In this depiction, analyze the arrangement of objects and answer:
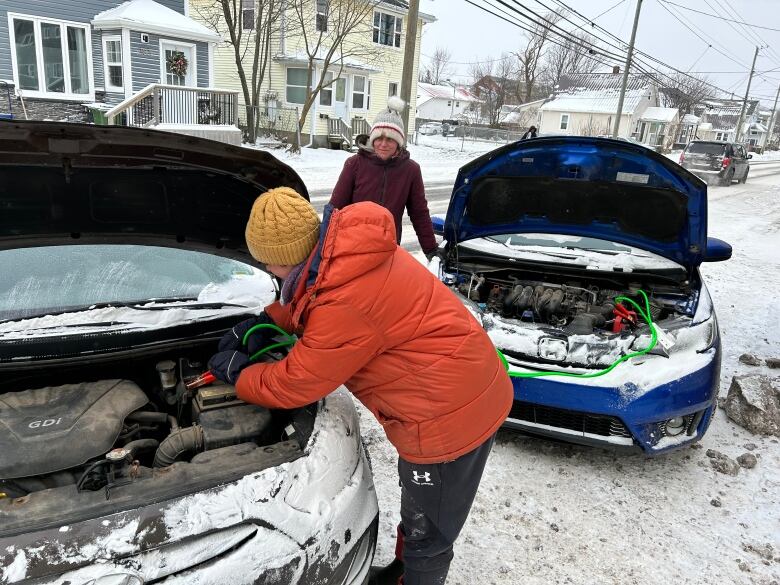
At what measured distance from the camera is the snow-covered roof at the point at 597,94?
43.5m

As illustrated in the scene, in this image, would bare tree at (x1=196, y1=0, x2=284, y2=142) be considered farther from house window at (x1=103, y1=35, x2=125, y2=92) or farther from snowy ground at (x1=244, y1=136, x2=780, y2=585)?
snowy ground at (x1=244, y1=136, x2=780, y2=585)

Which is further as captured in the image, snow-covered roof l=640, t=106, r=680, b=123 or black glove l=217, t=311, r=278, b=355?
snow-covered roof l=640, t=106, r=680, b=123

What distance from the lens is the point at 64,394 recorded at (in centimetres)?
210

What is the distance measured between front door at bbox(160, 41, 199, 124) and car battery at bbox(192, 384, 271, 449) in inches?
583

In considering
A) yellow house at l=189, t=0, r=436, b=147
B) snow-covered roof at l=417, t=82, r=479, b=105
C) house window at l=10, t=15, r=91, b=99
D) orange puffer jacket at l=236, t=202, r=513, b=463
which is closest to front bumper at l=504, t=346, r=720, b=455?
orange puffer jacket at l=236, t=202, r=513, b=463

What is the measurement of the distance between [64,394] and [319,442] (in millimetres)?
1012

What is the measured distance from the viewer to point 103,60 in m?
16.7

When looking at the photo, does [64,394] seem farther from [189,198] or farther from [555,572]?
[555,572]

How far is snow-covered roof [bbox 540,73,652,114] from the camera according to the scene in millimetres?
43469

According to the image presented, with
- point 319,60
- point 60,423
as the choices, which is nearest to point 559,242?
point 60,423

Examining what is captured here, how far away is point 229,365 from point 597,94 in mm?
49247

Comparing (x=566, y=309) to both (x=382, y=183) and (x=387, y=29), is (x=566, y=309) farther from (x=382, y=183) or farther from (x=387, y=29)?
(x=387, y=29)

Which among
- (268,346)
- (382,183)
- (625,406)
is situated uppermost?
(382,183)

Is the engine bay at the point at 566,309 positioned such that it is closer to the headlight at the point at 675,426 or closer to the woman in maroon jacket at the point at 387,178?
the headlight at the point at 675,426
